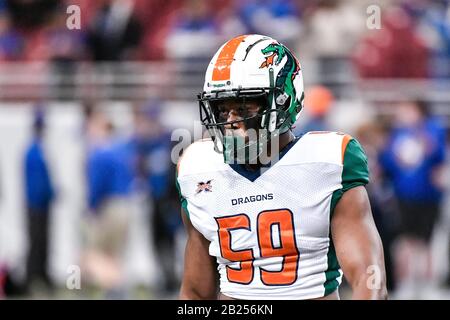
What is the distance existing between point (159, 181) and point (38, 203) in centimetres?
134

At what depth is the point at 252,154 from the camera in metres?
4.29

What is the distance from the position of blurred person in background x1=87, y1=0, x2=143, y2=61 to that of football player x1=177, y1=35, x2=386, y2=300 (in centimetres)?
838

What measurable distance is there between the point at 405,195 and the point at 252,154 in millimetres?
6569

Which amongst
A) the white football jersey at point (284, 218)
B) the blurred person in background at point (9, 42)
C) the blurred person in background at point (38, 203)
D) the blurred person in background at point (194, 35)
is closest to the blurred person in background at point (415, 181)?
the blurred person in background at point (194, 35)

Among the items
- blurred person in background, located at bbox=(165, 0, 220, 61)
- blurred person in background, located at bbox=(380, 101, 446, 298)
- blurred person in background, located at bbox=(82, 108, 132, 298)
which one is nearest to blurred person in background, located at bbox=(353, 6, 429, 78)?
blurred person in background, located at bbox=(380, 101, 446, 298)

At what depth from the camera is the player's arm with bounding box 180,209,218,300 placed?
446cm

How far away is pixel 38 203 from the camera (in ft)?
36.9

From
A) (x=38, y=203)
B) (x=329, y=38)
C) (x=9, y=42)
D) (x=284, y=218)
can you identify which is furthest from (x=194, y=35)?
(x=284, y=218)

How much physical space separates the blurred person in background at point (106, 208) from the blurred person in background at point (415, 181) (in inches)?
102

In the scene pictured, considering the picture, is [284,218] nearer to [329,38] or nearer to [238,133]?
[238,133]

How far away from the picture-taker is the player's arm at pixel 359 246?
403 centimetres

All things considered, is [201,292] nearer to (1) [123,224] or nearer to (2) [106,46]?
(1) [123,224]
